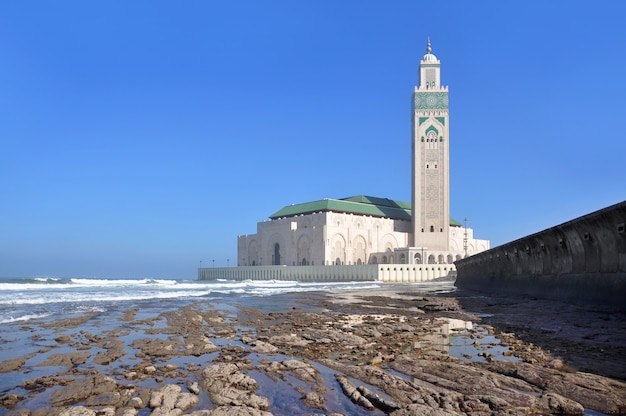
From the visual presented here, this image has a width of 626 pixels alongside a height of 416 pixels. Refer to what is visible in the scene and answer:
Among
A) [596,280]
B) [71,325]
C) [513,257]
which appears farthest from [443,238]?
[71,325]

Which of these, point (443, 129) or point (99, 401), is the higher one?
point (443, 129)

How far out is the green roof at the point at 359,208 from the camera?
275ft

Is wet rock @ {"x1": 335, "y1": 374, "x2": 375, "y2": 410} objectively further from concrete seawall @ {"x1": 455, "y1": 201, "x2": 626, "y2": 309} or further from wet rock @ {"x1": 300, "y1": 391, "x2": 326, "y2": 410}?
concrete seawall @ {"x1": 455, "y1": 201, "x2": 626, "y2": 309}

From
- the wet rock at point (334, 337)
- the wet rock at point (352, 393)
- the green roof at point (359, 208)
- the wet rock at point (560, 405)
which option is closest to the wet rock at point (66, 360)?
the wet rock at point (334, 337)

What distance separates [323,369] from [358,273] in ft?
204

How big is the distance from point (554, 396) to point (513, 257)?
1928 centimetres

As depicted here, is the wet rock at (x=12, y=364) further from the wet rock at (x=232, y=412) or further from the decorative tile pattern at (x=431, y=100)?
the decorative tile pattern at (x=431, y=100)

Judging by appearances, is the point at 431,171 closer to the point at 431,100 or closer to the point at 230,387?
the point at 431,100

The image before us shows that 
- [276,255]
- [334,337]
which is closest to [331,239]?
[276,255]

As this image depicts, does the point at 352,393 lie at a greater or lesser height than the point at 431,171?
lesser

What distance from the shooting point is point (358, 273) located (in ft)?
222

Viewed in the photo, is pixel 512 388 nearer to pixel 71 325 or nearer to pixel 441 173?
pixel 71 325

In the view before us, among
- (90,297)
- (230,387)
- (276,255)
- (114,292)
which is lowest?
(114,292)

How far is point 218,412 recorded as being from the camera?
434cm
